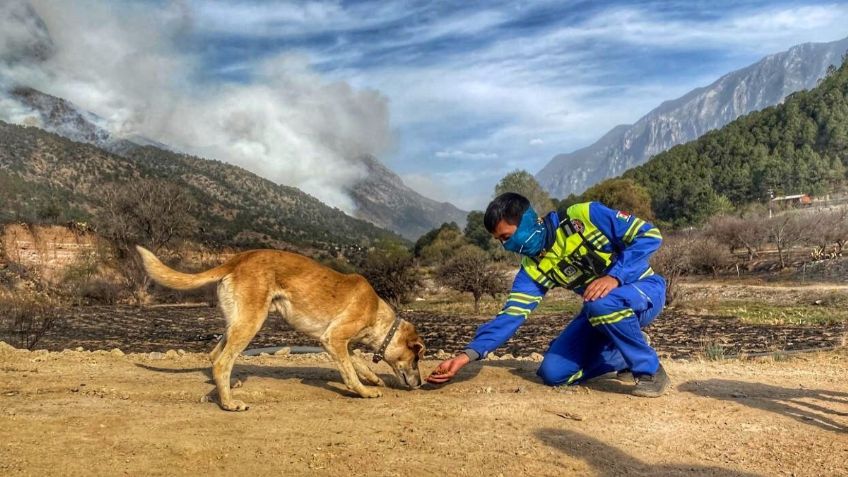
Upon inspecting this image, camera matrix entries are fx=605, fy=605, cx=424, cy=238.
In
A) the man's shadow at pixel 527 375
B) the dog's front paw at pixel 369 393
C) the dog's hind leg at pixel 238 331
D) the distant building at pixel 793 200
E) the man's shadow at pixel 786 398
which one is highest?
the distant building at pixel 793 200

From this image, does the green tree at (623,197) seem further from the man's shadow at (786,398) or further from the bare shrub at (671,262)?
the man's shadow at (786,398)

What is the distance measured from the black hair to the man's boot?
85.7 inches

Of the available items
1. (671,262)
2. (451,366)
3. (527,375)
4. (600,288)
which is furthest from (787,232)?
(451,366)

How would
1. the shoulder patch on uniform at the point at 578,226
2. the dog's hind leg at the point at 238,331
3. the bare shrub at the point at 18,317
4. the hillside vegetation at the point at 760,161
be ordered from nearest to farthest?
1. the dog's hind leg at the point at 238,331
2. the shoulder patch on uniform at the point at 578,226
3. the bare shrub at the point at 18,317
4. the hillside vegetation at the point at 760,161

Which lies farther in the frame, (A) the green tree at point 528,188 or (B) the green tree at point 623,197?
(A) the green tree at point 528,188

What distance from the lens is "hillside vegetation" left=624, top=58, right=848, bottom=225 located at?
8438 centimetres

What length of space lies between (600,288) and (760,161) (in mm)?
94703

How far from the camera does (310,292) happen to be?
6617mm

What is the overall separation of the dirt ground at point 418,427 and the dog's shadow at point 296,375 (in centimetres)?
8

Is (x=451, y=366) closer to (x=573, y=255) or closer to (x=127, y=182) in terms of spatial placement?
(x=573, y=255)

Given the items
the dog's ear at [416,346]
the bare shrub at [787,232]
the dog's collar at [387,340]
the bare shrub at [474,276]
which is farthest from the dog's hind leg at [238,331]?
the bare shrub at [787,232]

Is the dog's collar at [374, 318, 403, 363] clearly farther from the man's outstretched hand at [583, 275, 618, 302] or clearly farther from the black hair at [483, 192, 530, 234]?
the man's outstretched hand at [583, 275, 618, 302]

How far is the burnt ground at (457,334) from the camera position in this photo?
14.5 metres

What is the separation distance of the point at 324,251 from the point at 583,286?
80393 millimetres
